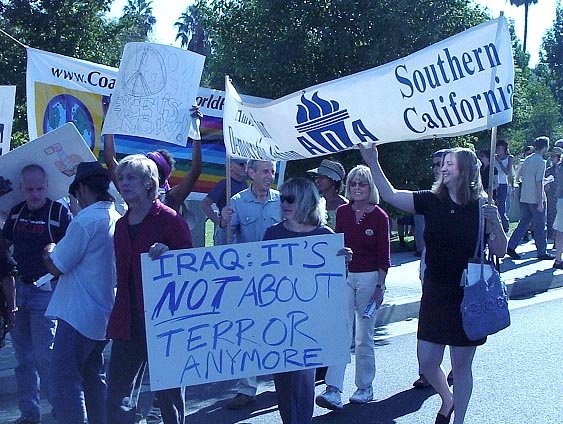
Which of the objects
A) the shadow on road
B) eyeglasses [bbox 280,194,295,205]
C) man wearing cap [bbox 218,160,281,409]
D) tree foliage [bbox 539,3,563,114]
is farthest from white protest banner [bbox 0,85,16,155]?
tree foliage [bbox 539,3,563,114]

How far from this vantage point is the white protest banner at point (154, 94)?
249 inches

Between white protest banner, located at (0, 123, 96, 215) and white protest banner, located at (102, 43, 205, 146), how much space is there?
1.88 feet

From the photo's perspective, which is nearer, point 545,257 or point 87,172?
point 87,172

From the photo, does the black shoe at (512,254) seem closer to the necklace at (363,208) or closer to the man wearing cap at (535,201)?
the man wearing cap at (535,201)

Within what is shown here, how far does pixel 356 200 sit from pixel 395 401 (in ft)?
4.94

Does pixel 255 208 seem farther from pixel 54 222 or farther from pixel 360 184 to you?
pixel 54 222

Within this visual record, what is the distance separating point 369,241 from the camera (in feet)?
22.0

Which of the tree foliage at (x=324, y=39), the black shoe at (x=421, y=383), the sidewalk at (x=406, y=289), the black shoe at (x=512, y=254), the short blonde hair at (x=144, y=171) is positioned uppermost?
the tree foliage at (x=324, y=39)

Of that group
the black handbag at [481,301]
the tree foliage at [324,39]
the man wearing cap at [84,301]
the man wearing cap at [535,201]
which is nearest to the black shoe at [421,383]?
the black handbag at [481,301]

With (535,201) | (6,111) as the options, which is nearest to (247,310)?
(6,111)

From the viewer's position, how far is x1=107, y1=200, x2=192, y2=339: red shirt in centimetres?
477

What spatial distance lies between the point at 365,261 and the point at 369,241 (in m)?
0.15

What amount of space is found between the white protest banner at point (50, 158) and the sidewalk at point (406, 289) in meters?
1.60

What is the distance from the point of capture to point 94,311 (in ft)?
16.6
